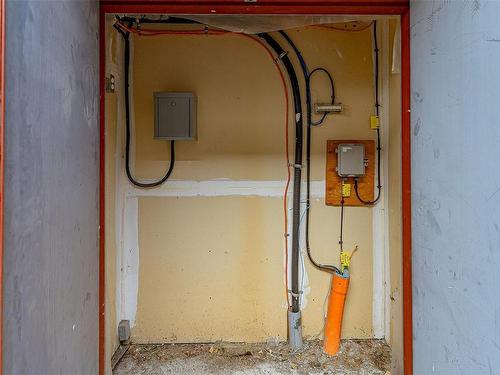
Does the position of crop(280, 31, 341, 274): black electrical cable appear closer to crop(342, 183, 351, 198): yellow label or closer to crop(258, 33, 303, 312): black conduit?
crop(258, 33, 303, 312): black conduit

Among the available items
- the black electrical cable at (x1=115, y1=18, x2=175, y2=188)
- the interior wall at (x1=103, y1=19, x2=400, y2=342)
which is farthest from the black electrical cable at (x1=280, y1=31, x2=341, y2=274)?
the black electrical cable at (x1=115, y1=18, x2=175, y2=188)

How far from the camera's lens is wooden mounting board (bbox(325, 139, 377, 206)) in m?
2.34

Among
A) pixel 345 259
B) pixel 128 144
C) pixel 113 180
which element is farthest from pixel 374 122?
pixel 113 180

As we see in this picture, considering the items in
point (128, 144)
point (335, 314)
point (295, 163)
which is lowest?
point (335, 314)

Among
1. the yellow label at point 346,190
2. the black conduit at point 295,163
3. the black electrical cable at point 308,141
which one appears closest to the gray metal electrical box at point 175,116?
the black conduit at point 295,163

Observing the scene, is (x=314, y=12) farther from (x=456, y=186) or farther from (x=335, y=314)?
(x=335, y=314)

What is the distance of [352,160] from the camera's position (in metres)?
2.27

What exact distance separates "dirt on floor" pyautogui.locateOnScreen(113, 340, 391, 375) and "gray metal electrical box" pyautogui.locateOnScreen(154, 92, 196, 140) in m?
1.38

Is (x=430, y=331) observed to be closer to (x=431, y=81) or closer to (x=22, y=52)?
(x=431, y=81)

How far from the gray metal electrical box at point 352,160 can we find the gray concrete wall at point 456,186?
107cm

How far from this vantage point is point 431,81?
1.09m

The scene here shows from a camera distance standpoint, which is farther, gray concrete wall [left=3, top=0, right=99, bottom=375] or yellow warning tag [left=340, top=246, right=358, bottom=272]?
yellow warning tag [left=340, top=246, right=358, bottom=272]

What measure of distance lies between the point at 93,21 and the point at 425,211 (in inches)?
48.5

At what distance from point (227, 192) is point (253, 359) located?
3.49 feet
